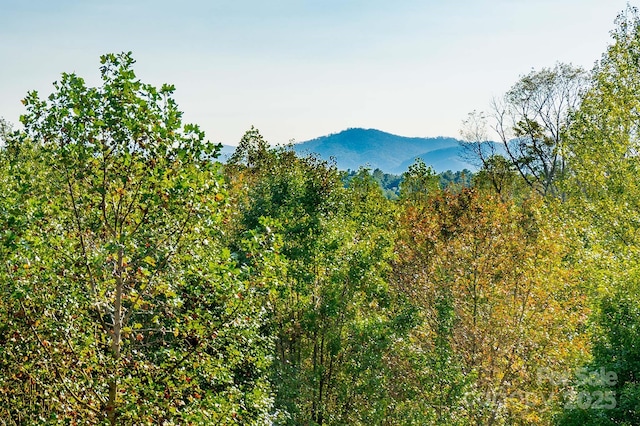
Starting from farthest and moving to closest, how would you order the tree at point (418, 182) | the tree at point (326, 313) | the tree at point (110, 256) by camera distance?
the tree at point (418, 182) → the tree at point (326, 313) → the tree at point (110, 256)

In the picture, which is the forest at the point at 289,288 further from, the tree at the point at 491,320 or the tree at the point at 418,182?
the tree at the point at 418,182

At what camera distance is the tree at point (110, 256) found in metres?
8.37

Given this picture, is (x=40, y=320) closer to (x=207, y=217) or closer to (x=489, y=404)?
(x=207, y=217)

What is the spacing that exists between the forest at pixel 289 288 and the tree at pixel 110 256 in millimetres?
44

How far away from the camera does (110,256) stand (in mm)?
8797

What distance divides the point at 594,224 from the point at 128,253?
2248 centimetres

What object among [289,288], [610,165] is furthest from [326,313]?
[610,165]

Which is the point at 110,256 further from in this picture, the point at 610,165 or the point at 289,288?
the point at 610,165

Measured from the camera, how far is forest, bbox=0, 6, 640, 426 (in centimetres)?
856

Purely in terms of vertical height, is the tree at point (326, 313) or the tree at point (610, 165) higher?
the tree at point (610, 165)

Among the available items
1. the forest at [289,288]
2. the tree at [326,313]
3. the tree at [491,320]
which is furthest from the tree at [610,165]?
the tree at [326,313]

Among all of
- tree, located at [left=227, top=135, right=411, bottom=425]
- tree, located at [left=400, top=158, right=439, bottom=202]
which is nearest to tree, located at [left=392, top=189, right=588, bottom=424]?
tree, located at [left=227, top=135, right=411, bottom=425]

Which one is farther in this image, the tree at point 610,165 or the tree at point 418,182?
the tree at point 418,182

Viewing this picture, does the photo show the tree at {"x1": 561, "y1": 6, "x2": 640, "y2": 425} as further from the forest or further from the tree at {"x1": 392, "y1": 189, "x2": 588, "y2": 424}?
the tree at {"x1": 392, "y1": 189, "x2": 588, "y2": 424}
